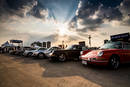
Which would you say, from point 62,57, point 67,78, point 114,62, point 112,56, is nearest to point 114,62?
point 114,62

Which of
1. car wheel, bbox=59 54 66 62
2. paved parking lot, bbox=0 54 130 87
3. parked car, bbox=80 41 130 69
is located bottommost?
paved parking lot, bbox=0 54 130 87

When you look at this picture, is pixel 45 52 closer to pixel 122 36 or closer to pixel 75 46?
pixel 75 46

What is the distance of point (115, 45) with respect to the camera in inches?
200

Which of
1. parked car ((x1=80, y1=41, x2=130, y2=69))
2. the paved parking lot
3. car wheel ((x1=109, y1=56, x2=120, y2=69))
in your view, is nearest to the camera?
the paved parking lot

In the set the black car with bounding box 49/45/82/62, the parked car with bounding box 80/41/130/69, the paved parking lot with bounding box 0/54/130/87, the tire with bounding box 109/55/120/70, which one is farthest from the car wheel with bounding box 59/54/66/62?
the tire with bounding box 109/55/120/70

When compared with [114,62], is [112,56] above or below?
above

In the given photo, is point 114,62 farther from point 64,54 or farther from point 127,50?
point 64,54

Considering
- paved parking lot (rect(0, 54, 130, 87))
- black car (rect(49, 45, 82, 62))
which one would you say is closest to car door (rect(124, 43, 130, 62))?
paved parking lot (rect(0, 54, 130, 87))

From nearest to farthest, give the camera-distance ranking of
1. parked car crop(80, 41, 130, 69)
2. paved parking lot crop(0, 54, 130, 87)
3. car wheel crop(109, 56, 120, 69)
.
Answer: paved parking lot crop(0, 54, 130, 87) < parked car crop(80, 41, 130, 69) < car wheel crop(109, 56, 120, 69)

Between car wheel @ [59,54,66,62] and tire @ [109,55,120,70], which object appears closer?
tire @ [109,55,120,70]

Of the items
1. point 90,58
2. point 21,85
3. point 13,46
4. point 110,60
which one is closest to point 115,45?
point 110,60

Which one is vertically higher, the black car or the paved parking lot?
the black car

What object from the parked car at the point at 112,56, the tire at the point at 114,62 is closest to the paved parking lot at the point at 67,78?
the tire at the point at 114,62

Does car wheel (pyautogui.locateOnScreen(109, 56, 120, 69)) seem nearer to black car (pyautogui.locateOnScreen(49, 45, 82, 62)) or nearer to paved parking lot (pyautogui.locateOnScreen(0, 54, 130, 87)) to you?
paved parking lot (pyautogui.locateOnScreen(0, 54, 130, 87))
